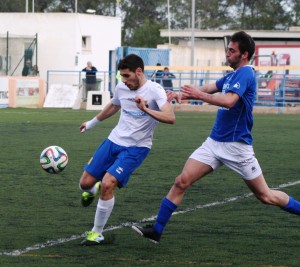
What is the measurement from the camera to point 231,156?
28.9 feet

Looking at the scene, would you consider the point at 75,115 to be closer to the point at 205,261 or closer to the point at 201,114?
the point at 201,114

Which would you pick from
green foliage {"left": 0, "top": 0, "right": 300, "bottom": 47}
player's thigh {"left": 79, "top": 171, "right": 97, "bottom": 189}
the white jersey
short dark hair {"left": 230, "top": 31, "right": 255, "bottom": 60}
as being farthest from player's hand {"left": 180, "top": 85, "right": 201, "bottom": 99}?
green foliage {"left": 0, "top": 0, "right": 300, "bottom": 47}

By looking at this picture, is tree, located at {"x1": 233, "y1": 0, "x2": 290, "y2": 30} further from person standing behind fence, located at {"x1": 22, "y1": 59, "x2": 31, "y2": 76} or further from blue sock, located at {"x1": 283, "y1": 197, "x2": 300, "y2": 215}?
blue sock, located at {"x1": 283, "y1": 197, "x2": 300, "y2": 215}

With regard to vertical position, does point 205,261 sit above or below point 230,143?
below

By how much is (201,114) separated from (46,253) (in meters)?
25.9

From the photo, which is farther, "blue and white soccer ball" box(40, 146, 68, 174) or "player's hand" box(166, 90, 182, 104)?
"blue and white soccer ball" box(40, 146, 68, 174)

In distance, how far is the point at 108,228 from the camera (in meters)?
9.80

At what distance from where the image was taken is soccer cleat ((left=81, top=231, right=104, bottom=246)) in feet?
28.9

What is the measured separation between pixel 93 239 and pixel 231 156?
1471mm

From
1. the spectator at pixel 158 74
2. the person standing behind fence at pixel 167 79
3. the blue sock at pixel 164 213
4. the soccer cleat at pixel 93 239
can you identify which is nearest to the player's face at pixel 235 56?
the blue sock at pixel 164 213

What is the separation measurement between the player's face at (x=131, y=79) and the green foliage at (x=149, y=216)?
1.44 m

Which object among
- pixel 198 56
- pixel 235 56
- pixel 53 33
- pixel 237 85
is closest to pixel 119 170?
pixel 237 85

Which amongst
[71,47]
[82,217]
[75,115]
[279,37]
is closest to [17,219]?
[82,217]

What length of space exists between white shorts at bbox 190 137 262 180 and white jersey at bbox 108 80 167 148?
0.61 m
